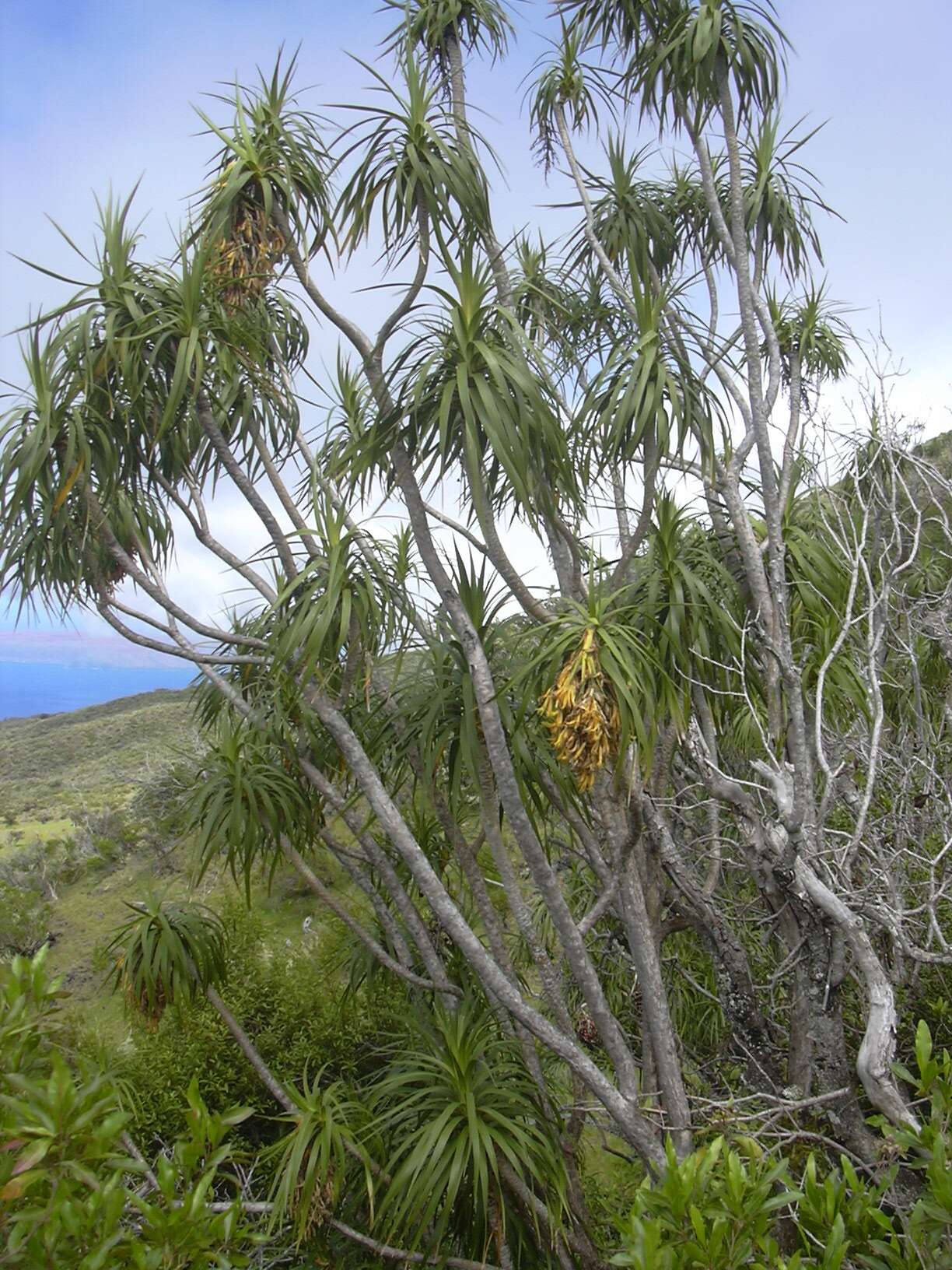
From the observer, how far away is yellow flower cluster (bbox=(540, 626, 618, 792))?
8.41ft

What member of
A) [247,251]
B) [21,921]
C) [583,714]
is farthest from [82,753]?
[583,714]

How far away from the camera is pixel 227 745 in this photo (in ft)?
12.3

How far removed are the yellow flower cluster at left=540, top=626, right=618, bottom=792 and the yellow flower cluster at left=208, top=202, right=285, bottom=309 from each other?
2.03 m

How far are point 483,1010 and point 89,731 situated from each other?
2395 cm

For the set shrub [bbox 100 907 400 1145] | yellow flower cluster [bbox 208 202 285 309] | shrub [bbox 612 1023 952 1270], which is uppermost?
yellow flower cluster [bbox 208 202 285 309]

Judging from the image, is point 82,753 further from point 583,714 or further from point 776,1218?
point 776,1218

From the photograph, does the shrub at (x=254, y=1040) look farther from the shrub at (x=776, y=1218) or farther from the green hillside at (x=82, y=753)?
Answer: the green hillside at (x=82, y=753)

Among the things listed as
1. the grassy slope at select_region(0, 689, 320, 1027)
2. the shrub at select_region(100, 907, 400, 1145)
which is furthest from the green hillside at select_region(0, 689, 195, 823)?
the shrub at select_region(100, 907, 400, 1145)

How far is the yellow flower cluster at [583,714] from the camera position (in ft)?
8.41

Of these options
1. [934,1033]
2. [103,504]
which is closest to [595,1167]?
[934,1033]

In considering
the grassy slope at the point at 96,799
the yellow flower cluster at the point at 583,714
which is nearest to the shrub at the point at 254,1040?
the grassy slope at the point at 96,799

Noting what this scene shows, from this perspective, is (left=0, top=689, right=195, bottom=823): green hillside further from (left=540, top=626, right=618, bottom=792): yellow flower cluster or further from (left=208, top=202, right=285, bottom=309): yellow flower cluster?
(left=540, top=626, right=618, bottom=792): yellow flower cluster

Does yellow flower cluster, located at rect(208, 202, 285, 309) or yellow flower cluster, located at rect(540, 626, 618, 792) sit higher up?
yellow flower cluster, located at rect(208, 202, 285, 309)

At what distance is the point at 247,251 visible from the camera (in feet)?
11.4
